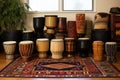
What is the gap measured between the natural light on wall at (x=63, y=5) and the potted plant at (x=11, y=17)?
42 centimetres

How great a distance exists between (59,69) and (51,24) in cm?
168

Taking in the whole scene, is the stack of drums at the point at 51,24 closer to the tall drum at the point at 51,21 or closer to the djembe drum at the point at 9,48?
the tall drum at the point at 51,21

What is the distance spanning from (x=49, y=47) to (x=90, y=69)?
4.57 feet

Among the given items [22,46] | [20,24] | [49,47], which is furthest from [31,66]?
[20,24]

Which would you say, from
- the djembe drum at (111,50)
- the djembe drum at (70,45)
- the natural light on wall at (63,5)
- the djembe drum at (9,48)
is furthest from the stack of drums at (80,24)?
the djembe drum at (9,48)

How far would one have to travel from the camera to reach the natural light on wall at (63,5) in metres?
6.18

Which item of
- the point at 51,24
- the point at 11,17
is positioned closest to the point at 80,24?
the point at 51,24

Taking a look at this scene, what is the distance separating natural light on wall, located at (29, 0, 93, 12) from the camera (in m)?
6.18

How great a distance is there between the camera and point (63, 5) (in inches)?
242

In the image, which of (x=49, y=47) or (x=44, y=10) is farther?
(x=44, y=10)

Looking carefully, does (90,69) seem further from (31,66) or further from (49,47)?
(49,47)

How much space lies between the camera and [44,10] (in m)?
6.14

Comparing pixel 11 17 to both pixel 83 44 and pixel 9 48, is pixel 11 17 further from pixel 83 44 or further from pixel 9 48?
pixel 83 44

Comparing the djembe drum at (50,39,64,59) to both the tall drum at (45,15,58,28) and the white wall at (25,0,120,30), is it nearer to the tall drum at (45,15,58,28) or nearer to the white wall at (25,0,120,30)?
the tall drum at (45,15,58,28)
